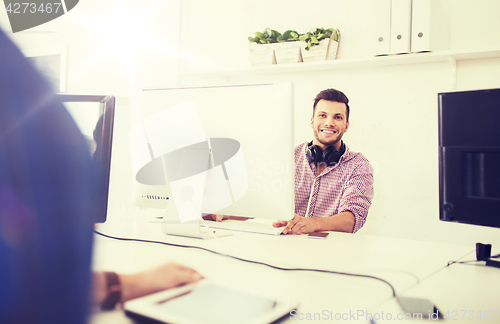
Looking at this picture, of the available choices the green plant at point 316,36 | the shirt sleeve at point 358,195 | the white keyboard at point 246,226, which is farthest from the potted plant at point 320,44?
Answer: the white keyboard at point 246,226

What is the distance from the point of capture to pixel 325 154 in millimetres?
1889

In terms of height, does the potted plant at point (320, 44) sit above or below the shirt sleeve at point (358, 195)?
above

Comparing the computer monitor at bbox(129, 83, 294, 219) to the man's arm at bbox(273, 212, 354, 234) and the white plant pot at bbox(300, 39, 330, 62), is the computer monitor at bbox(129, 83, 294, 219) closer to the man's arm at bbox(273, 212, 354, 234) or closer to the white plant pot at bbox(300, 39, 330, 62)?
the man's arm at bbox(273, 212, 354, 234)

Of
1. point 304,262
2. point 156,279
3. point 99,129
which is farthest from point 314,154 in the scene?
point 156,279

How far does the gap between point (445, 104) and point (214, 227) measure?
851 mm

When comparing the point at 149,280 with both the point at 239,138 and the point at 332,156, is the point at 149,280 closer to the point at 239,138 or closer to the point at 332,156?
the point at 239,138

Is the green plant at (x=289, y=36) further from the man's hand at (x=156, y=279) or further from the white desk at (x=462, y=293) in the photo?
the man's hand at (x=156, y=279)

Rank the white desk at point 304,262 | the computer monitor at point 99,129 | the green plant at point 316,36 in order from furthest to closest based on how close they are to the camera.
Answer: the green plant at point 316,36 < the computer monitor at point 99,129 < the white desk at point 304,262

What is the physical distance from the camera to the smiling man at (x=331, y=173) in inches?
66.0

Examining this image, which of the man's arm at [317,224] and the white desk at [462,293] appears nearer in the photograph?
the white desk at [462,293]

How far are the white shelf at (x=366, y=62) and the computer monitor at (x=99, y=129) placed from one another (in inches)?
59.8

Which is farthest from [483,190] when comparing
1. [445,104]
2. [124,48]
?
[124,48]

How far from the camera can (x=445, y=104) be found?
2.86ft

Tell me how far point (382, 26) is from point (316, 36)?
430mm
